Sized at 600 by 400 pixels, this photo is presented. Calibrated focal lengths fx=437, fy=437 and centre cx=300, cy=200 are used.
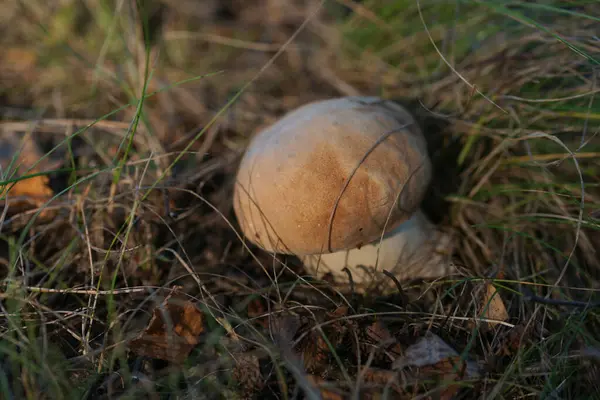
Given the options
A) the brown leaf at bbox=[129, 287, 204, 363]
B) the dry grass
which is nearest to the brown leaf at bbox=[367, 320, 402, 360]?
the dry grass

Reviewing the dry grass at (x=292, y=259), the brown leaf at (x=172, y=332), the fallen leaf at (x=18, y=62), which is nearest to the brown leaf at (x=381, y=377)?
the dry grass at (x=292, y=259)

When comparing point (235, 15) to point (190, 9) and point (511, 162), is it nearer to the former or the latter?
point (190, 9)

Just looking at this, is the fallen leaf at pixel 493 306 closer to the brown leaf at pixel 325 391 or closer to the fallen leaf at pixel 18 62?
the brown leaf at pixel 325 391

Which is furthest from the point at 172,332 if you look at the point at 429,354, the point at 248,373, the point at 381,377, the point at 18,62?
the point at 18,62

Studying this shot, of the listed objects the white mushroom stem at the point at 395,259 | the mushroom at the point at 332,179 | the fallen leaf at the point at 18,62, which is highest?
the fallen leaf at the point at 18,62

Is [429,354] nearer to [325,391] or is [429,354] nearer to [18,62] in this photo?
[325,391]

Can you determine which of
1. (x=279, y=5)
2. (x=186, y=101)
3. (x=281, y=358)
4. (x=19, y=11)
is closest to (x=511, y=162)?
(x=281, y=358)

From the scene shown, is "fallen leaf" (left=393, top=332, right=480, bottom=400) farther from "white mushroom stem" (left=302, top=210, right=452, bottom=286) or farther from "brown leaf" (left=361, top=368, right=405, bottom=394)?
"white mushroom stem" (left=302, top=210, right=452, bottom=286)
